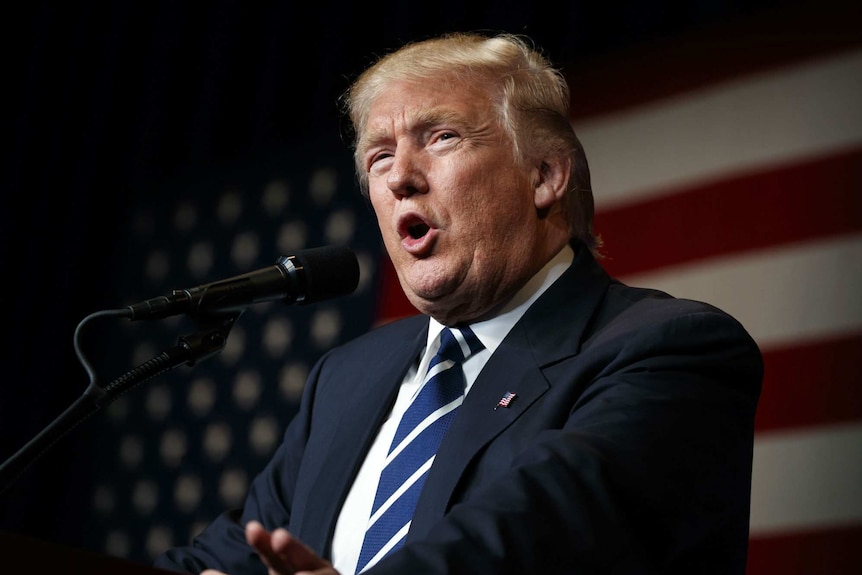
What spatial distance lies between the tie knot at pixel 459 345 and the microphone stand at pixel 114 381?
495 millimetres

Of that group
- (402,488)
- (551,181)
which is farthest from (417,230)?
(402,488)

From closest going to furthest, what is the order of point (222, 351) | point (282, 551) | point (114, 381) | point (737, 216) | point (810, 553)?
point (282, 551) < point (114, 381) < point (810, 553) < point (737, 216) < point (222, 351)

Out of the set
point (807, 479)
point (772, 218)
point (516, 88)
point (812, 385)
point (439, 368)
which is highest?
point (516, 88)

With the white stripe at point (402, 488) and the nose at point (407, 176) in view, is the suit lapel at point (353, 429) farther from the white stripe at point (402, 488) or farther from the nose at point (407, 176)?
the nose at point (407, 176)

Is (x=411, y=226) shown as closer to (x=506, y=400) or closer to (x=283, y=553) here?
(x=506, y=400)

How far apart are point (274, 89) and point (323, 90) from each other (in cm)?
20

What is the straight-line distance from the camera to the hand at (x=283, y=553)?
1.00 metres

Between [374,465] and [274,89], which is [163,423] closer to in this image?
[274,89]

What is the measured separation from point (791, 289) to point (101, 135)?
99.5 inches

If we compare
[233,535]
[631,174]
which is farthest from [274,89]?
[233,535]

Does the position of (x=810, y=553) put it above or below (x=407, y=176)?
below

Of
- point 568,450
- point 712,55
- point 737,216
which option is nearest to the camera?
point 568,450

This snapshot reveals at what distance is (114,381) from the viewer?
4.72 ft

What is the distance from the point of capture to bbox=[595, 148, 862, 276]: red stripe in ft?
7.61
